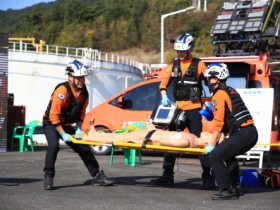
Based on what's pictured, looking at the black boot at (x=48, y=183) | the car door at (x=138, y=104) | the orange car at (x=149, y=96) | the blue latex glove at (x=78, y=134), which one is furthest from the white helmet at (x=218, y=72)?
the car door at (x=138, y=104)

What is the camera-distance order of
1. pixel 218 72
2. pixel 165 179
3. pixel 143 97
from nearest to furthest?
pixel 218 72 → pixel 165 179 → pixel 143 97

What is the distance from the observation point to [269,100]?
12.4 metres

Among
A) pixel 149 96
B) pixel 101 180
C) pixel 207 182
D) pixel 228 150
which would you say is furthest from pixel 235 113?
pixel 149 96

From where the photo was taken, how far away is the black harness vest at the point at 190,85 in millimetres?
8438

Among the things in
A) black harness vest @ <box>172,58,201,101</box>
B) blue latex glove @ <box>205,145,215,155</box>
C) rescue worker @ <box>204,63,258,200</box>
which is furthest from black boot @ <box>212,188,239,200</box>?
black harness vest @ <box>172,58,201,101</box>

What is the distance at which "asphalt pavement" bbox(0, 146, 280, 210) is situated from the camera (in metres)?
6.79

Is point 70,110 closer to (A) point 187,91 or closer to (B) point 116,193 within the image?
(B) point 116,193

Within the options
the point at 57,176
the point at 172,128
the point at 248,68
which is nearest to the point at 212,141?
the point at 172,128

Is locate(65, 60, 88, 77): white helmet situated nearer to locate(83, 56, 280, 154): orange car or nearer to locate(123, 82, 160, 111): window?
locate(83, 56, 280, 154): orange car

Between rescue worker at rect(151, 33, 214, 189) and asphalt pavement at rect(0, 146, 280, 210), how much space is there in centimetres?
46

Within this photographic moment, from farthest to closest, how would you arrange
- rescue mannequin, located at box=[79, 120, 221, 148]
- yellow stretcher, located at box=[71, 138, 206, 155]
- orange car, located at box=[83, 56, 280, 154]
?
1. orange car, located at box=[83, 56, 280, 154]
2. rescue mannequin, located at box=[79, 120, 221, 148]
3. yellow stretcher, located at box=[71, 138, 206, 155]

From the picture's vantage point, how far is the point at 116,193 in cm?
771

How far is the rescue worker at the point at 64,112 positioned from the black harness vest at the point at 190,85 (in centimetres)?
144

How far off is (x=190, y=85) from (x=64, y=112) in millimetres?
1918
